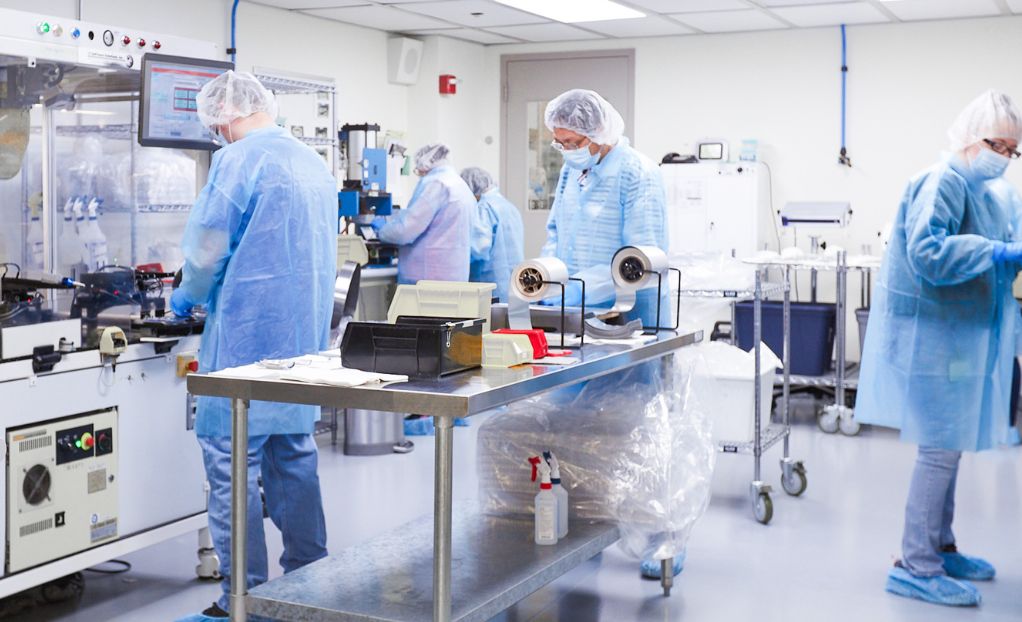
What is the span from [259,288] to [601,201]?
106 cm

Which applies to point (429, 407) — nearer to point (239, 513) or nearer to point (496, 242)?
point (239, 513)

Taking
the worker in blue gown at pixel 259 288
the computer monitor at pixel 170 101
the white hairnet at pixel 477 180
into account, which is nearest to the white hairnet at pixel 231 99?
the worker in blue gown at pixel 259 288

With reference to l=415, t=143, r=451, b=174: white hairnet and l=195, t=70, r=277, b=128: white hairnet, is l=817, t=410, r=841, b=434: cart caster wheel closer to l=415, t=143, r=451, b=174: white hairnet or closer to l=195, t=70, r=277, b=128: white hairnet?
l=415, t=143, r=451, b=174: white hairnet

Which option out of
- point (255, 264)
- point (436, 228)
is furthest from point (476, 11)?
point (255, 264)

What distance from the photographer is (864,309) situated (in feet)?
20.5

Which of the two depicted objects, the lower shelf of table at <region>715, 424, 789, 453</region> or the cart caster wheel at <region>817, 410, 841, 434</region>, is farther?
the cart caster wheel at <region>817, 410, 841, 434</region>

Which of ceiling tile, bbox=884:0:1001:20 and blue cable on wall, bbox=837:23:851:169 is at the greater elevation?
ceiling tile, bbox=884:0:1001:20

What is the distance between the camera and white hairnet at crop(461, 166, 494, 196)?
6.03m

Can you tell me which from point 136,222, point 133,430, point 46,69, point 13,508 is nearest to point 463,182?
point 136,222

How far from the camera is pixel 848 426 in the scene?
5.62 m

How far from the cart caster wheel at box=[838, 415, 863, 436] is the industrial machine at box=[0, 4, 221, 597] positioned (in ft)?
11.0

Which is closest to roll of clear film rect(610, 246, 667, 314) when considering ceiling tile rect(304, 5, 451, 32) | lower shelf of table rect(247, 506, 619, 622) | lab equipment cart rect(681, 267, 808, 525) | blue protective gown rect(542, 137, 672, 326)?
blue protective gown rect(542, 137, 672, 326)

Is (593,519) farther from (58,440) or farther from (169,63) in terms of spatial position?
(169,63)

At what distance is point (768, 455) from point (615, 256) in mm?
2475
